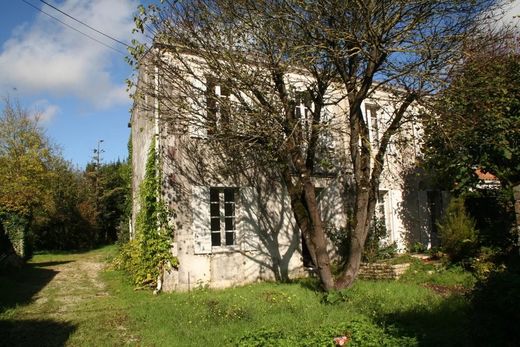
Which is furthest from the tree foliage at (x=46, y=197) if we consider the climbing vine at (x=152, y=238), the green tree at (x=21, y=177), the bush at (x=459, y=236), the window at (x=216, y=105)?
the bush at (x=459, y=236)

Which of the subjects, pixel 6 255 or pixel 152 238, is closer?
pixel 152 238

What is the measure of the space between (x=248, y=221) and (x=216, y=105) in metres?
3.33

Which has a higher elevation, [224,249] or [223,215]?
[223,215]

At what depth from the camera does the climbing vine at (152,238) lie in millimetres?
10414

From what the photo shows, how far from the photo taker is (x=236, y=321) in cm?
729

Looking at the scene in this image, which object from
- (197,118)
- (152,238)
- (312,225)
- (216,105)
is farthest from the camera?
(152,238)

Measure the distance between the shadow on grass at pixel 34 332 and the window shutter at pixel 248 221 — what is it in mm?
4948

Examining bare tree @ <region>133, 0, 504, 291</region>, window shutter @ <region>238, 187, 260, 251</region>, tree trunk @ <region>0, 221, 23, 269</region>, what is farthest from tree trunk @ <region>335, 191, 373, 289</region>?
tree trunk @ <region>0, 221, 23, 269</region>

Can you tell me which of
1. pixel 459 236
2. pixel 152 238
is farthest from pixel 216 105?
pixel 459 236

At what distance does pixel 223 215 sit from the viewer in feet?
37.1

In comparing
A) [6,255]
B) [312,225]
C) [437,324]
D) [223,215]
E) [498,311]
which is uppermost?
[223,215]

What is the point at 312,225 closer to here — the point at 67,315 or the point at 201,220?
the point at 201,220

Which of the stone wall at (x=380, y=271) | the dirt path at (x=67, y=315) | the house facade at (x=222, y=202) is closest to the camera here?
the dirt path at (x=67, y=315)

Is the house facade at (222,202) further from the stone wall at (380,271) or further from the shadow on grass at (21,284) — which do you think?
the shadow on grass at (21,284)
